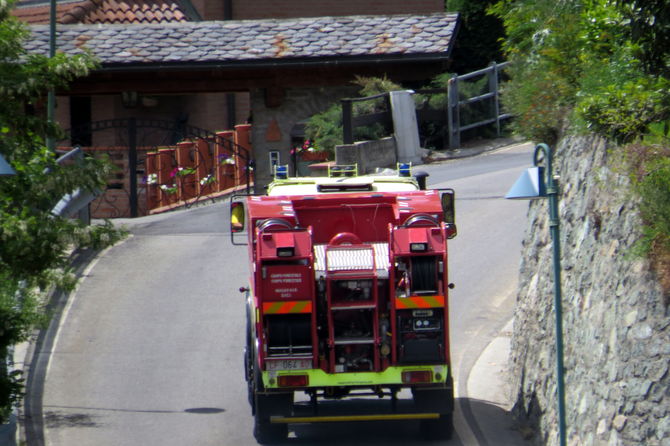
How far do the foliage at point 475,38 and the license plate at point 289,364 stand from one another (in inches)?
865

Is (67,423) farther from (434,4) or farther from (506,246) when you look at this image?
(434,4)

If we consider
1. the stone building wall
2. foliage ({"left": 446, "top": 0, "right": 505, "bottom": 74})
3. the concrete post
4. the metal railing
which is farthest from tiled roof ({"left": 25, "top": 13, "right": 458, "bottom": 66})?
the stone building wall

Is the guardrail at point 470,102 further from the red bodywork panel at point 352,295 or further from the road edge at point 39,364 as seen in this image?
the red bodywork panel at point 352,295

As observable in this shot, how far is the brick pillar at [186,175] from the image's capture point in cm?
2695

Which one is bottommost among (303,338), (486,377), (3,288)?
(486,377)

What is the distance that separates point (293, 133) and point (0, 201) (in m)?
17.0

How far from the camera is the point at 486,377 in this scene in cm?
1511

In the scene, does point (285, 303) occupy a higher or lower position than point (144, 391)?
higher

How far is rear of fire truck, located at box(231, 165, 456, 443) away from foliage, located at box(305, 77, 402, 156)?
13.5m

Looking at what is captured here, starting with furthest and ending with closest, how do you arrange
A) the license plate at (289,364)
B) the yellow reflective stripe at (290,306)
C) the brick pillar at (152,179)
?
1. the brick pillar at (152,179)
2. the license plate at (289,364)
3. the yellow reflective stripe at (290,306)

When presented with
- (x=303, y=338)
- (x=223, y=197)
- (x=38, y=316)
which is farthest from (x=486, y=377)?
(x=223, y=197)

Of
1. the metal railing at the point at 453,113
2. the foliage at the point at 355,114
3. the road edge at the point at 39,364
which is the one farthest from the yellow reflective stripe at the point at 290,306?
the foliage at the point at 355,114

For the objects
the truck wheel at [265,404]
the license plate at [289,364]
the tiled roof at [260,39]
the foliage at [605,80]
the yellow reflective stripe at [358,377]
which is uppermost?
the tiled roof at [260,39]

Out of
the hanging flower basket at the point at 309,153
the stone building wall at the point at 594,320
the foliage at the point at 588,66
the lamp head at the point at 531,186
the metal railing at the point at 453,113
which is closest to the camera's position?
the foliage at the point at 588,66
